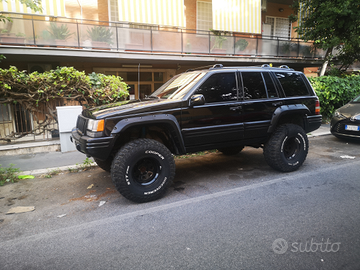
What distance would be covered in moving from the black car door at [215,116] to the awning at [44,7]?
9.01 meters

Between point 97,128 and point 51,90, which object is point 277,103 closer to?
point 97,128

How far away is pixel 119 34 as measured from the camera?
1123 centimetres

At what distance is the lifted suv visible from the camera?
374cm

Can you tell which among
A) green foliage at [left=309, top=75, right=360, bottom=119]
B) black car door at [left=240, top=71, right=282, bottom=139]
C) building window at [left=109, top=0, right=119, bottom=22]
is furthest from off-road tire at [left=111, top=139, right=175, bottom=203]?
building window at [left=109, top=0, right=119, bottom=22]

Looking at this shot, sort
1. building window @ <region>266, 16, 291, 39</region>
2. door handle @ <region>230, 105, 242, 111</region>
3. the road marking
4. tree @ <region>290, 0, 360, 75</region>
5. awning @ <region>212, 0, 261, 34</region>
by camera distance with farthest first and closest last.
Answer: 1. building window @ <region>266, 16, 291, 39</region>
2. awning @ <region>212, 0, 261, 34</region>
3. tree @ <region>290, 0, 360, 75</region>
4. door handle @ <region>230, 105, 242, 111</region>
5. the road marking

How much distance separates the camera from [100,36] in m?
10.9

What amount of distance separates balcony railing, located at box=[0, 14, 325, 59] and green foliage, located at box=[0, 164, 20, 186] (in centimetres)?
608

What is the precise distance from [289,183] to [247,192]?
899 mm

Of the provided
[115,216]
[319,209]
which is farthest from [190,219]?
[319,209]

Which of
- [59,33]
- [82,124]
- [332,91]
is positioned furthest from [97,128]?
[332,91]

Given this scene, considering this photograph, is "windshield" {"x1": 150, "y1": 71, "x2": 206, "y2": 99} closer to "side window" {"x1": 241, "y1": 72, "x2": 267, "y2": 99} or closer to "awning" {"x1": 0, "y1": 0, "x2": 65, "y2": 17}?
"side window" {"x1": 241, "y1": 72, "x2": 267, "y2": 99}

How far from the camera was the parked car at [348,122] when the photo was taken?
285 inches

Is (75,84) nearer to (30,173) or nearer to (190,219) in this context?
(30,173)

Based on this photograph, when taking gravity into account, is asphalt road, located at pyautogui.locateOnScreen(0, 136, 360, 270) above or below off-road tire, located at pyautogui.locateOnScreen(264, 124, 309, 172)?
below
